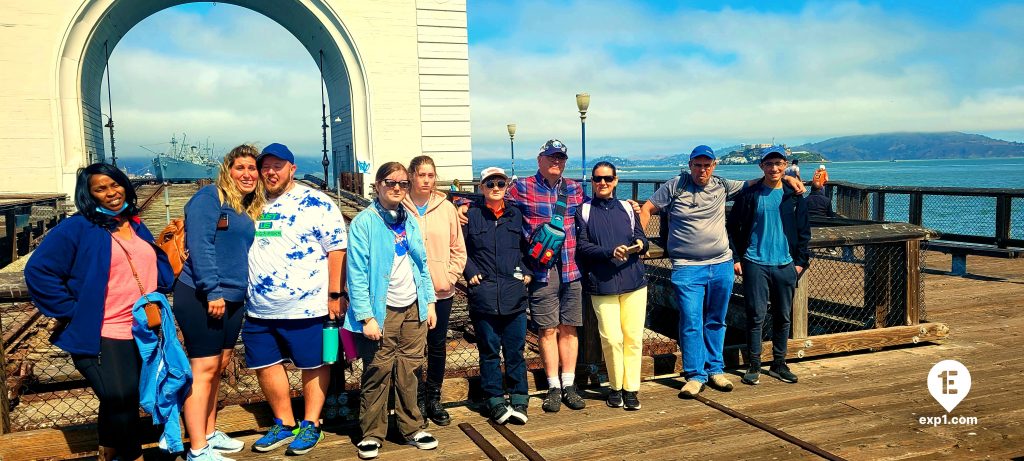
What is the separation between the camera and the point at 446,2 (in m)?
22.0

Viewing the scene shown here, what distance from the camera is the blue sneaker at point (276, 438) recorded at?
13.0 ft

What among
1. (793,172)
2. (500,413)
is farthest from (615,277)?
(793,172)

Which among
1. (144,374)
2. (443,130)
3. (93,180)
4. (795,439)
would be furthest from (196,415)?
(443,130)

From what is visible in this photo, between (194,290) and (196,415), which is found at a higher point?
(194,290)

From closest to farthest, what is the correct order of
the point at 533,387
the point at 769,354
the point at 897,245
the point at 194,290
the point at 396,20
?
the point at 194,290 → the point at 533,387 → the point at 769,354 → the point at 897,245 → the point at 396,20

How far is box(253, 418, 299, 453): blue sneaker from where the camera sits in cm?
396

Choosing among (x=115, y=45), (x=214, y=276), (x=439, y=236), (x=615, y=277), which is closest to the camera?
(x=214, y=276)

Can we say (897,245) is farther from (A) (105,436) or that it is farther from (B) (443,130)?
(B) (443,130)

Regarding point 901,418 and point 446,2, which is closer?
point 901,418

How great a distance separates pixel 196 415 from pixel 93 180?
1.37 metres

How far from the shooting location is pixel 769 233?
16.3 ft

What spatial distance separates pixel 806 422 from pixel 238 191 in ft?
12.2

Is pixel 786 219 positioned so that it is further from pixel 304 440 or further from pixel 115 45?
pixel 115 45

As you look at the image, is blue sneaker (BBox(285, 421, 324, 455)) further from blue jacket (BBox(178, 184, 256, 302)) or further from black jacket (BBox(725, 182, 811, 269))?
black jacket (BBox(725, 182, 811, 269))
